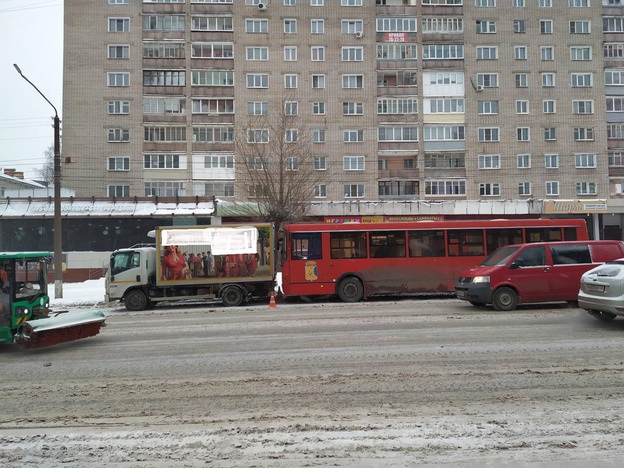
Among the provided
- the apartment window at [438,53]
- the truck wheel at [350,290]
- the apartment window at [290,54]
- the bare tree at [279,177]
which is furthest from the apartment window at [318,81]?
the truck wheel at [350,290]

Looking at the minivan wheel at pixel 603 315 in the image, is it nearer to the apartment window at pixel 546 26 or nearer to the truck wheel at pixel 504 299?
the truck wheel at pixel 504 299

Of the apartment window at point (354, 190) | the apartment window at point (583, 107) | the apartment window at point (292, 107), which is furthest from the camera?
the apartment window at point (583, 107)

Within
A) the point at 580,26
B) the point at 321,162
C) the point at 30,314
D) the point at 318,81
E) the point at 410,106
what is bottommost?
the point at 30,314

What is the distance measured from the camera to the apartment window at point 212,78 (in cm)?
4228

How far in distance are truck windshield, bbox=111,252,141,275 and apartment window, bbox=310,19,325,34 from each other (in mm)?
32955

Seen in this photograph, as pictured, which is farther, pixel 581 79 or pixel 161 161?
pixel 581 79

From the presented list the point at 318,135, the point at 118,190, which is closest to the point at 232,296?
the point at 318,135

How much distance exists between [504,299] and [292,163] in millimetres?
19539

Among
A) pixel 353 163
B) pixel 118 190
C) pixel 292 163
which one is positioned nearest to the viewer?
pixel 292 163

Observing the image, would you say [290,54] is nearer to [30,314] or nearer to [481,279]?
[481,279]

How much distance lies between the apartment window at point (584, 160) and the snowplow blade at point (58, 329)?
44.1m

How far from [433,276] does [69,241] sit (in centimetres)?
2654

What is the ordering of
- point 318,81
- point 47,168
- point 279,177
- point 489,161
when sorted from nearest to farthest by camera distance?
1. point 279,177
2. point 489,161
3. point 318,81
4. point 47,168

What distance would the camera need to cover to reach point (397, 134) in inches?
1678
